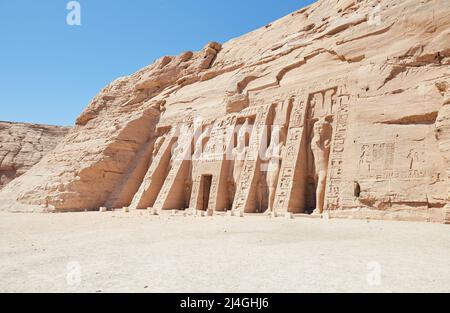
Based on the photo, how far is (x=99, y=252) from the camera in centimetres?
557

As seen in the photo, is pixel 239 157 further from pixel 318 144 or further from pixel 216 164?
pixel 318 144

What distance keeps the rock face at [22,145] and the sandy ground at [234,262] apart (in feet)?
85.1

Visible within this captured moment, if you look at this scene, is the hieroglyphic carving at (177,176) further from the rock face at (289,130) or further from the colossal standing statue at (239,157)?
the colossal standing statue at (239,157)

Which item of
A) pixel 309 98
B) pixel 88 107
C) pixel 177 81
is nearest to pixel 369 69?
pixel 309 98

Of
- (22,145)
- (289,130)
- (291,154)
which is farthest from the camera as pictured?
(22,145)

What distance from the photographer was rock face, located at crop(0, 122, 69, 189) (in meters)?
30.1

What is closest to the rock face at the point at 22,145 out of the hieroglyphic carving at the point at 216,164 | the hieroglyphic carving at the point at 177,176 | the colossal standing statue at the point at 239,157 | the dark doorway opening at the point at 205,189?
the hieroglyphic carving at the point at 177,176

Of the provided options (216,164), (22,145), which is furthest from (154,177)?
(22,145)

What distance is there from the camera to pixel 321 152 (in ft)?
42.3

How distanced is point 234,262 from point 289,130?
A: 1013 cm

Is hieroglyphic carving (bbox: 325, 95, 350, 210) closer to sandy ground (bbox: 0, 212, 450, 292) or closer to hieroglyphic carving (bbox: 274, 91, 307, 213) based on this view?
hieroglyphic carving (bbox: 274, 91, 307, 213)

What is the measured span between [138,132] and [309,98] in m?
11.2

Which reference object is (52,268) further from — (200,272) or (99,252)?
(200,272)

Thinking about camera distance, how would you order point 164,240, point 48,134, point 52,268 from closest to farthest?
1. point 52,268
2. point 164,240
3. point 48,134
